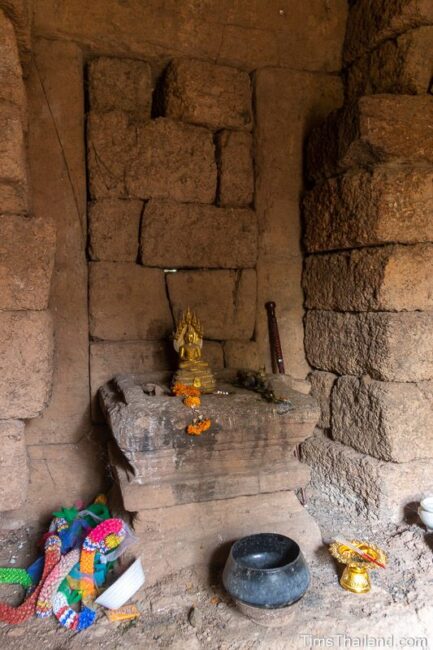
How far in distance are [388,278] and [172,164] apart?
4.77ft

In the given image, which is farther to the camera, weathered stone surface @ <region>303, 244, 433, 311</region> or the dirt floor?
weathered stone surface @ <region>303, 244, 433, 311</region>

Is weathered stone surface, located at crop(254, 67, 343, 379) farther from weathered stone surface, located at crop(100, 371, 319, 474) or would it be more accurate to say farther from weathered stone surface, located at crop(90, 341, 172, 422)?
weathered stone surface, located at crop(100, 371, 319, 474)

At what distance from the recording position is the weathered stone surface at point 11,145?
7.66 ft

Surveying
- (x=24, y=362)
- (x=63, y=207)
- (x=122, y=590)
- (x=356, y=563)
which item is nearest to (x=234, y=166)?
(x=63, y=207)

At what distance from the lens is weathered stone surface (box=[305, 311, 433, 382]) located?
106 inches

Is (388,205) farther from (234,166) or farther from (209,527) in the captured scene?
(209,527)

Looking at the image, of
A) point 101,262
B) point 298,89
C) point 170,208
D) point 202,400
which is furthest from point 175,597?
point 298,89

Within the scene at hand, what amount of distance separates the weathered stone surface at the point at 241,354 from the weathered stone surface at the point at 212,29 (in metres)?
1.82

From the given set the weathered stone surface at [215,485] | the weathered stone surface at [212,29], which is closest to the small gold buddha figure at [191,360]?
the weathered stone surface at [215,485]

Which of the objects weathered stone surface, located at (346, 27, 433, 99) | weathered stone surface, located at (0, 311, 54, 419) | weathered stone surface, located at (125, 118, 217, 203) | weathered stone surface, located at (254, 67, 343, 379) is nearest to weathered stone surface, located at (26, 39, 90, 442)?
weathered stone surface, located at (125, 118, 217, 203)

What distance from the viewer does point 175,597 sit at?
89.3 inches

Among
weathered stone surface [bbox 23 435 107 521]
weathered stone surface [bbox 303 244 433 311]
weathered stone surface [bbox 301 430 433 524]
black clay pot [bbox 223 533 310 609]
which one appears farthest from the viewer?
weathered stone surface [bbox 23 435 107 521]

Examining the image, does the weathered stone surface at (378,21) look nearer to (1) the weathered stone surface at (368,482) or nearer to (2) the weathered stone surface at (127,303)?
(2) the weathered stone surface at (127,303)

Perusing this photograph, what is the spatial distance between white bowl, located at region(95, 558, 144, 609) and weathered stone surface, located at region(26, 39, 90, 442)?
3.27 feet
